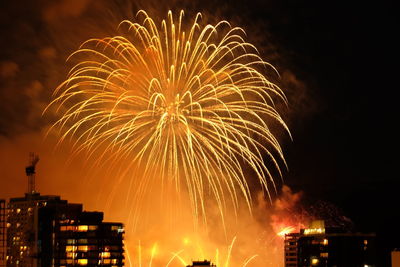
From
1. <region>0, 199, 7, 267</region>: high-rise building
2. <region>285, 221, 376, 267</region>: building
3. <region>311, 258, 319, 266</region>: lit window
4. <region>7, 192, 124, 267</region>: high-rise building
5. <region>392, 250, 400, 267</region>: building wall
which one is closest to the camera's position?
<region>392, 250, 400, 267</region>: building wall

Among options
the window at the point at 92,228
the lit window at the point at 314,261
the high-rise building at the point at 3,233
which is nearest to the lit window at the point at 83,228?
the window at the point at 92,228

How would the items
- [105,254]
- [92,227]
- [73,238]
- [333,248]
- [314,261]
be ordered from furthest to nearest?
[314,261], [105,254], [333,248], [73,238], [92,227]

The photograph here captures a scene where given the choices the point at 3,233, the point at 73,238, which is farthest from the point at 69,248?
the point at 3,233

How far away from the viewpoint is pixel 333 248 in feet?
415

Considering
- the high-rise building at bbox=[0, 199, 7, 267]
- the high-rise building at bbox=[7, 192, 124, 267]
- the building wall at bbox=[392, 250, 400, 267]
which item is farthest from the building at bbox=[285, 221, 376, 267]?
the high-rise building at bbox=[0, 199, 7, 267]

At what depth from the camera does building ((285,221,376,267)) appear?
124 metres

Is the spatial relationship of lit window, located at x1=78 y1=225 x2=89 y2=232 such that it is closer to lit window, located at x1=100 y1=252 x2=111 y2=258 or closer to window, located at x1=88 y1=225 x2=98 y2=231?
window, located at x1=88 y1=225 x2=98 y2=231

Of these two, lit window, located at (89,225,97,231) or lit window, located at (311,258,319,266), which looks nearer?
lit window, located at (89,225,97,231)

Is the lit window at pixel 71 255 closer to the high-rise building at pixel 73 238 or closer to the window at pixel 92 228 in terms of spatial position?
the high-rise building at pixel 73 238

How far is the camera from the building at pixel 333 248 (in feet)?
405

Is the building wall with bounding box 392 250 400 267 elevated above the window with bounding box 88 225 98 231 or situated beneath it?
situated beneath

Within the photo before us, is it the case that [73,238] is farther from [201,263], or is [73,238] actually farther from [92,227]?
[201,263]

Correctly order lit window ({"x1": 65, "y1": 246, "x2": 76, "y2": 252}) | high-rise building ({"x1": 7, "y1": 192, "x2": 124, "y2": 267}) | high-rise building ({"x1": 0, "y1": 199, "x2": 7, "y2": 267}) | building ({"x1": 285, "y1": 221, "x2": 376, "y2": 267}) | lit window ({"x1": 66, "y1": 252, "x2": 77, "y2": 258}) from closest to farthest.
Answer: building ({"x1": 285, "y1": 221, "x2": 376, "y2": 267})
lit window ({"x1": 66, "y1": 252, "x2": 77, "y2": 258})
high-rise building ({"x1": 7, "y1": 192, "x2": 124, "y2": 267})
lit window ({"x1": 65, "y1": 246, "x2": 76, "y2": 252})
high-rise building ({"x1": 0, "y1": 199, "x2": 7, "y2": 267})

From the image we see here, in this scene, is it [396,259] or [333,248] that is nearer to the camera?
[396,259]
